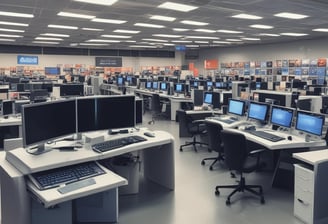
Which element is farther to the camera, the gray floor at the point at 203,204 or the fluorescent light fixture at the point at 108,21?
the fluorescent light fixture at the point at 108,21

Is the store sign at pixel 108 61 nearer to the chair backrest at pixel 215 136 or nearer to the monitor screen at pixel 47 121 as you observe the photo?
the chair backrest at pixel 215 136

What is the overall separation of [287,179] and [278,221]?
1.09 m

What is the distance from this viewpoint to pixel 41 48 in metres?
19.1

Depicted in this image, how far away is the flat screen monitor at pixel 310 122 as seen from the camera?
144 inches

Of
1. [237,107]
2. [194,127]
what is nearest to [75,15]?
[194,127]

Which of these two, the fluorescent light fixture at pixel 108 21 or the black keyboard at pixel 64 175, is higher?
the fluorescent light fixture at pixel 108 21

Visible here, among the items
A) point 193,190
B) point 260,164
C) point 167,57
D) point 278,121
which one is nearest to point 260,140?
point 260,164

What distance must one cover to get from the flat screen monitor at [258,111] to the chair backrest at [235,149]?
4.14ft

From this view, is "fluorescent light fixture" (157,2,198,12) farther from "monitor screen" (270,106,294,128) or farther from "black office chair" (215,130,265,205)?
"black office chair" (215,130,265,205)

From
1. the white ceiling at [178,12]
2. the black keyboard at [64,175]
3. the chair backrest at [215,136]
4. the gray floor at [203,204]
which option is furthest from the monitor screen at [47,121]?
the white ceiling at [178,12]

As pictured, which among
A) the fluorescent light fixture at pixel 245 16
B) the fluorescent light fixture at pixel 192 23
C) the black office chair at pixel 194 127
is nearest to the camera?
the black office chair at pixel 194 127

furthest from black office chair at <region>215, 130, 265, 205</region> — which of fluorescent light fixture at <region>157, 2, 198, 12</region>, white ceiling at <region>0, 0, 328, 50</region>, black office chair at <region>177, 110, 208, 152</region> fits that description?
fluorescent light fixture at <region>157, 2, 198, 12</region>

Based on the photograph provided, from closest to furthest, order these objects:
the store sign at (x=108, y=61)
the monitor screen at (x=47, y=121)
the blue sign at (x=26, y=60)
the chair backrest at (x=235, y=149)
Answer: the monitor screen at (x=47, y=121), the chair backrest at (x=235, y=149), the blue sign at (x=26, y=60), the store sign at (x=108, y=61)

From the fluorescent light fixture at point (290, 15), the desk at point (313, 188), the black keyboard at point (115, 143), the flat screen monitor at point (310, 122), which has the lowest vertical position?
the desk at point (313, 188)
